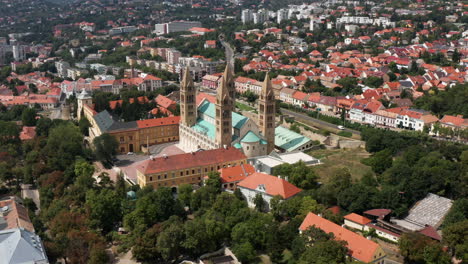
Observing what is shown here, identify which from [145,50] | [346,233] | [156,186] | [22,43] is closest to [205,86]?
[145,50]

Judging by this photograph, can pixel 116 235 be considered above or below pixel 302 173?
below

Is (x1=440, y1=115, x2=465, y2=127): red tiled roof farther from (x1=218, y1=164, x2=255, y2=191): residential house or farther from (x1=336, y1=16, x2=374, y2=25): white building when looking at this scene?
(x1=336, y1=16, x2=374, y2=25): white building

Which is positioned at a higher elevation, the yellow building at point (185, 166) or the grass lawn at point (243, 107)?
the yellow building at point (185, 166)

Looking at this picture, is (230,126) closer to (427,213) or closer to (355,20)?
(427,213)

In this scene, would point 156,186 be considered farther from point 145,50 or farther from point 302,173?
point 145,50

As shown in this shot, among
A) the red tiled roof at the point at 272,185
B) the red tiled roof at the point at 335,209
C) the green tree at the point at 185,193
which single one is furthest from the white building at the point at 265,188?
the green tree at the point at 185,193

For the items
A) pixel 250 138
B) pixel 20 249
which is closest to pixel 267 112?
pixel 250 138

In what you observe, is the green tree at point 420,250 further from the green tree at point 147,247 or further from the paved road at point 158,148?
the paved road at point 158,148
